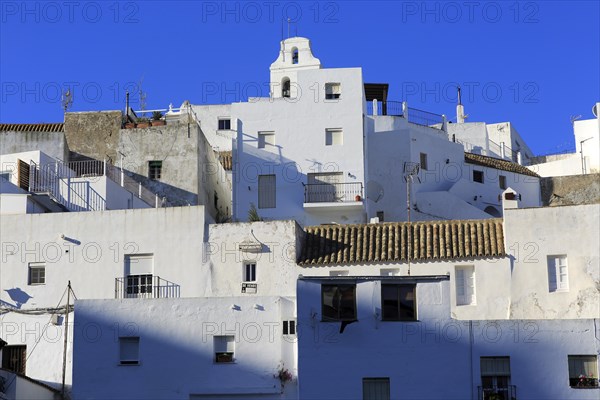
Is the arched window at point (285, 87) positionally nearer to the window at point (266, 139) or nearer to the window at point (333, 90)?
the window at point (333, 90)

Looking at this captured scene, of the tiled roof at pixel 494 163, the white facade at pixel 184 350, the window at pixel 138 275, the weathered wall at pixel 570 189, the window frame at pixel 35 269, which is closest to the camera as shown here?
the white facade at pixel 184 350

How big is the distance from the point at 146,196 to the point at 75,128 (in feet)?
21.8

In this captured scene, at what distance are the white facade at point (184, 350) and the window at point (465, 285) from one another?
23.3ft

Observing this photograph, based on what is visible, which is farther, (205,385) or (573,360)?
(205,385)

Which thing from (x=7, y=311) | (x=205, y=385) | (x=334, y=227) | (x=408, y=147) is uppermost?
(x=408, y=147)

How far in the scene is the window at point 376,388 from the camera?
38531 millimetres

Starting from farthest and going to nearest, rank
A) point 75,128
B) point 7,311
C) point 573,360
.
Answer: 1. point 75,128
2. point 7,311
3. point 573,360

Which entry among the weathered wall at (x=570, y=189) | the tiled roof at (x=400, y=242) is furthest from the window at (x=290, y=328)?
the weathered wall at (x=570, y=189)

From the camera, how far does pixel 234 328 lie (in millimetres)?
42656

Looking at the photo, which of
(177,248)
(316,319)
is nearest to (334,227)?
(177,248)

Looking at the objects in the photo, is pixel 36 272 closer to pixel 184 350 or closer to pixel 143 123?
pixel 184 350

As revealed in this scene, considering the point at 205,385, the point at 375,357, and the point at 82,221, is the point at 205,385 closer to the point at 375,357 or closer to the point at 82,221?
the point at 375,357

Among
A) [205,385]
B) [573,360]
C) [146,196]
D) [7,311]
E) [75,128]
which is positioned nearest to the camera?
[573,360]

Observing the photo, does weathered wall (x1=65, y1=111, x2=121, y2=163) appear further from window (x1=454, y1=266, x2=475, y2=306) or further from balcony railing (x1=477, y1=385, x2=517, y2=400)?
balcony railing (x1=477, y1=385, x2=517, y2=400)
